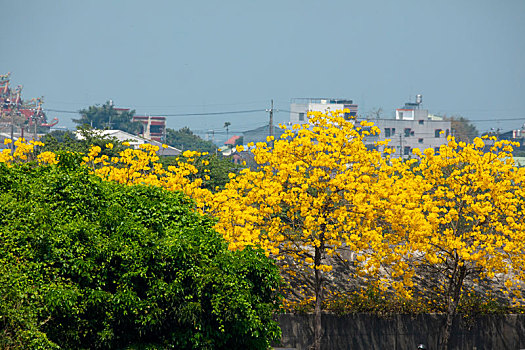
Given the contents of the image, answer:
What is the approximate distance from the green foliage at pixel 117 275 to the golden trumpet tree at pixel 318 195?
19.0ft

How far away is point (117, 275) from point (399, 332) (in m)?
13.9

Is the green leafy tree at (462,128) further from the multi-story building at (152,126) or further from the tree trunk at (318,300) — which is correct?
the tree trunk at (318,300)

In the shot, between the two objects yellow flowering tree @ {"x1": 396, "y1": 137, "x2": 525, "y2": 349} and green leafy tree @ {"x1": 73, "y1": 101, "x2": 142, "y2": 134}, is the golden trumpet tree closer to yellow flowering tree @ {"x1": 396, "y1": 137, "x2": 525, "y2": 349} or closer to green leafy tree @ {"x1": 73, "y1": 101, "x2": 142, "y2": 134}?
yellow flowering tree @ {"x1": 396, "y1": 137, "x2": 525, "y2": 349}

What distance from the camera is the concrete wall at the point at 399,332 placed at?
25469mm

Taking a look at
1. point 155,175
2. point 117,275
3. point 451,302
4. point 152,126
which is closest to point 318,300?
point 451,302

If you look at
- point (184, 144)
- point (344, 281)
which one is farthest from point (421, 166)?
point (184, 144)

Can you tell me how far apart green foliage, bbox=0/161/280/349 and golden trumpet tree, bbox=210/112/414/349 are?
5.80m

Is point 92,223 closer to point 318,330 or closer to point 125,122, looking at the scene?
point 318,330

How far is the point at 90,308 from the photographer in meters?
14.7

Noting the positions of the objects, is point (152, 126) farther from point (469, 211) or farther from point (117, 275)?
point (117, 275)

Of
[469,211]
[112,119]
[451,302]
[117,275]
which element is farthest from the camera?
[112,119]

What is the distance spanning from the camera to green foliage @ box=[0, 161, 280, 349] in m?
14.1

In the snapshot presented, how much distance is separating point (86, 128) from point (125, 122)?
108742 millimetres

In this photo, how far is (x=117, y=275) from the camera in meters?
15.2
